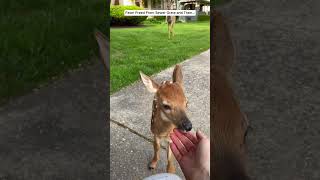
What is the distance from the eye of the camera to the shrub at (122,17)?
0.88m

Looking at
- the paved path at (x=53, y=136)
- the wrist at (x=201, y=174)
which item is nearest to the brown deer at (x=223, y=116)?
the wrist at (x=201, y=174)

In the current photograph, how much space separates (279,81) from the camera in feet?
3.52

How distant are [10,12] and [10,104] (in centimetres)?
28

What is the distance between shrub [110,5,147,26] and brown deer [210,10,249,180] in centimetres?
18

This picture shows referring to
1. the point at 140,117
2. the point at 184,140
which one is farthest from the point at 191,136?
the point at 140,117

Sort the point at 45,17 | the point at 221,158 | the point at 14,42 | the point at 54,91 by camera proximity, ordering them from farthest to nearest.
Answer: the point at 14,42
the point at 54,91
the point at 45,17
the point at 221,158

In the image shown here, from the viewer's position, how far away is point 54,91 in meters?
1.30

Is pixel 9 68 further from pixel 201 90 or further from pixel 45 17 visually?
pixel 201 90

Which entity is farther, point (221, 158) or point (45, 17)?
point (45, 17)

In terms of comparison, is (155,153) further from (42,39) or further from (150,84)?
(42,39)

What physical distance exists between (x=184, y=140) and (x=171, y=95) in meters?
0.10

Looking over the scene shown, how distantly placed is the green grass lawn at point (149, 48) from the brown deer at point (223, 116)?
10 cm

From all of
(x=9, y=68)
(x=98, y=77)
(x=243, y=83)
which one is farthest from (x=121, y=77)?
(x=9, y=68)

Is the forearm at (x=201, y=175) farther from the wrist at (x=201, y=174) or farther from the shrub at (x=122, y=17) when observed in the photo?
the shrub at (x=122, y=17)
